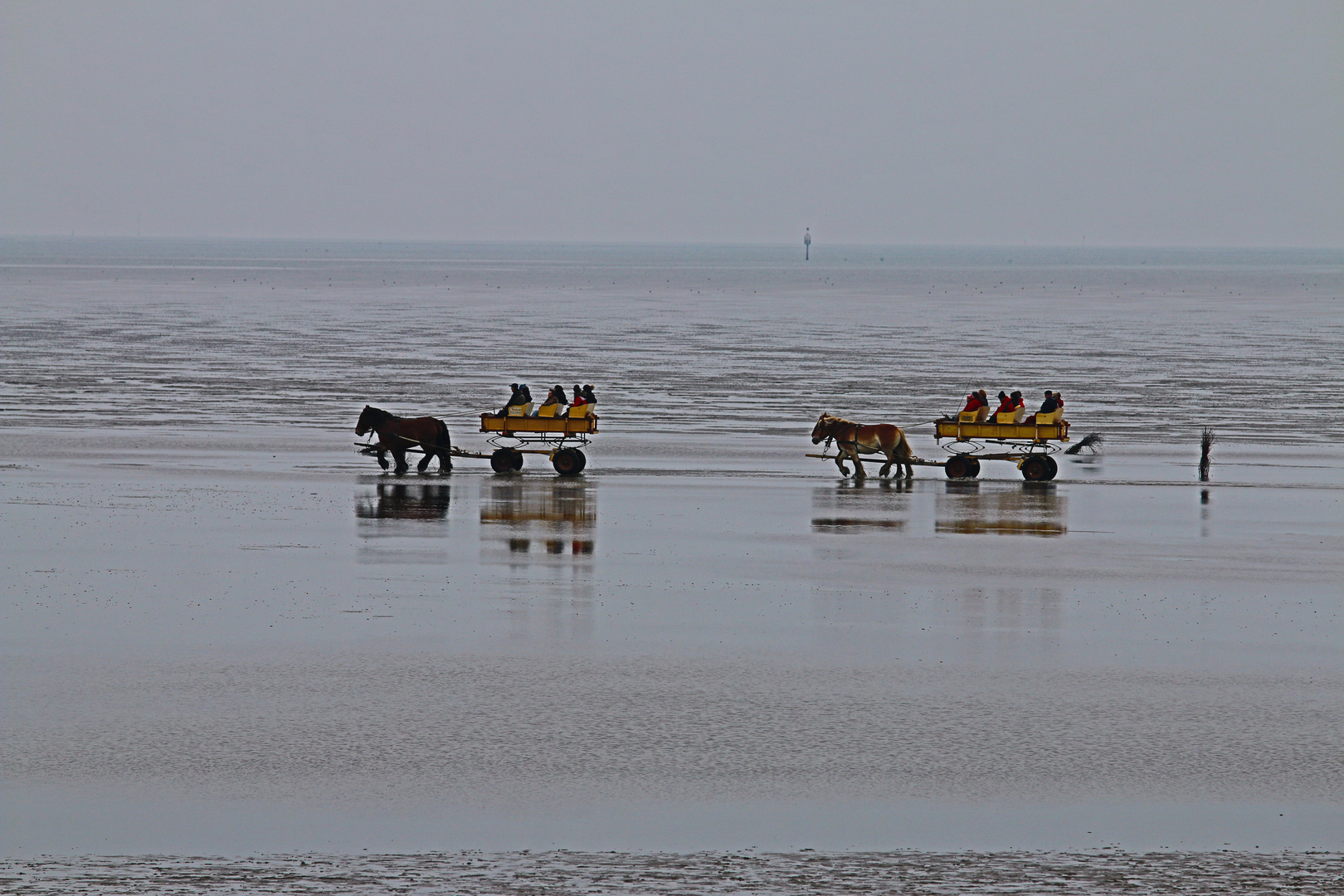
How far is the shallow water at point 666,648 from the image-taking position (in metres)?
11.1

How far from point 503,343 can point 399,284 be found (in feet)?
268

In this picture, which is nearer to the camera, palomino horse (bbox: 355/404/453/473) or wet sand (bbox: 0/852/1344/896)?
wet sand (bbox: 0/852/1344/896)

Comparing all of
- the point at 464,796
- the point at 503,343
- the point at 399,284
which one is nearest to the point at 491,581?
the point at 464,796

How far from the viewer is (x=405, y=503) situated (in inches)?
997

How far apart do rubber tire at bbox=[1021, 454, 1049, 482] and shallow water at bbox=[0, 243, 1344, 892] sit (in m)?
0.40

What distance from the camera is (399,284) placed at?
5719 inches

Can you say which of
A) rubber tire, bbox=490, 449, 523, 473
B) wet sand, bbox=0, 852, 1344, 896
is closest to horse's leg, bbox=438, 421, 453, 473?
rubber tire, bbox=490, 449, 523, 473

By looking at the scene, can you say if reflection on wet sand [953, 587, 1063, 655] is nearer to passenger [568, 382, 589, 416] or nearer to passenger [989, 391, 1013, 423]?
passenger [989, 391, 1013, 423]

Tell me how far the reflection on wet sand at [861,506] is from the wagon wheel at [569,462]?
3.74 metres

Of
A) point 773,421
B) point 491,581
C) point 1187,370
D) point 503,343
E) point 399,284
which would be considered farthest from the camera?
point 399,284

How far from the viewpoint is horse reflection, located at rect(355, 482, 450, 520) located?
24.0 metres

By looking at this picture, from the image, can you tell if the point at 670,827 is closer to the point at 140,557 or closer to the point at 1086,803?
the point at 1086,803

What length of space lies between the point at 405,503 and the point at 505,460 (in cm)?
405

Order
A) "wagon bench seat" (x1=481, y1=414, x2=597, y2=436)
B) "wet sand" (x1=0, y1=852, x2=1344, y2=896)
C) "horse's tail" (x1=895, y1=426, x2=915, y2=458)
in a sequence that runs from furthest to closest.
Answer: "wagon bench seat" (x1=481, y1=414, x2=597, y2=436), "horse's tail" (x1=895, y1=426, x2=915, y2=458), "wet sand" (x1=0, y1=852, x2=1344, y2=896)
